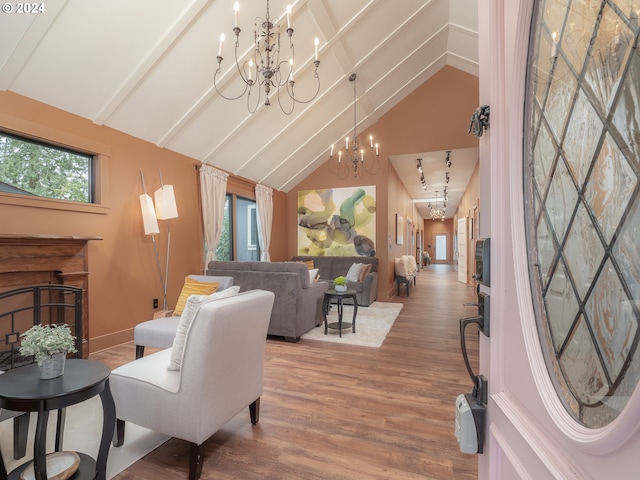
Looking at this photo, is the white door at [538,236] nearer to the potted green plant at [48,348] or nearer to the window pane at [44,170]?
the potted green plant at [48,348]

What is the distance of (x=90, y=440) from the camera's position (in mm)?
1928

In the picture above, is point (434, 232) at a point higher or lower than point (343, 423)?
higher

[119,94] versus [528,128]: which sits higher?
[119,94]

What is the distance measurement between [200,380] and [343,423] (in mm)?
1067

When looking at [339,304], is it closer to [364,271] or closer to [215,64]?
[364,271]

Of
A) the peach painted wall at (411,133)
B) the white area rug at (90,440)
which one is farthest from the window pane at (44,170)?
the peach painted wall at (411,133)

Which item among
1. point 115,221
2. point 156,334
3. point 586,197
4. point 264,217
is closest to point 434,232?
point 264,217

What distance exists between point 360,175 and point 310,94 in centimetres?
244

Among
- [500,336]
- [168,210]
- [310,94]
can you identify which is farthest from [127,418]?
[310,94]

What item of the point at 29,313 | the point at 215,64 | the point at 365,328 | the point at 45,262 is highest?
the point at 215,64

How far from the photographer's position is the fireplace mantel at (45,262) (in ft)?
8.98

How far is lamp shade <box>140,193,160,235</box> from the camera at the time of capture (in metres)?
3.87

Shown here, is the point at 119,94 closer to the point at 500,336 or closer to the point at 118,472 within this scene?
the point at 118,472

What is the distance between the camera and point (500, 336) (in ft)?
2.29
